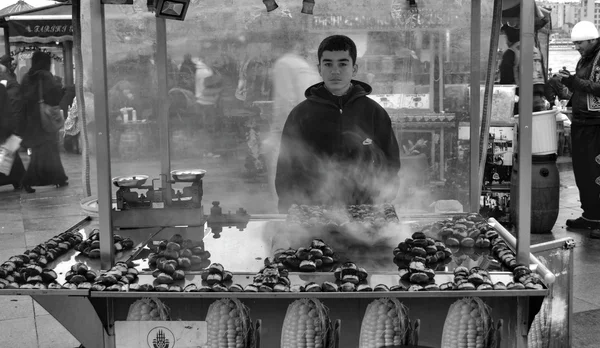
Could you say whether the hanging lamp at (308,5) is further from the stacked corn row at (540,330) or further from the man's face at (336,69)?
the stacked corn row at (540,330)

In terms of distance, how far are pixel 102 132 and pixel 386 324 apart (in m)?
1.55

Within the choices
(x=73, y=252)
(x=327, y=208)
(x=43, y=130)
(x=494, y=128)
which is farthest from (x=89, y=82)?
(x=43, y=130)

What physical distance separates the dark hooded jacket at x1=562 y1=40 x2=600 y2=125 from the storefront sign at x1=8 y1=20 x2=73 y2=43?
867 cm

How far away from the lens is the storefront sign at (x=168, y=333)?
11.0ft

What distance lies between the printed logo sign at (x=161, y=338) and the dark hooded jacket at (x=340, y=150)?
2.02m

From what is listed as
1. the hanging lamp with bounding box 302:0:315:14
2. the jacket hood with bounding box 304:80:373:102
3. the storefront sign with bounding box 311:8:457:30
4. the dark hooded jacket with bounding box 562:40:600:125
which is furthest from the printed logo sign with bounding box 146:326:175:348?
the dark hooded jacket with bounding box 562:40:600:125

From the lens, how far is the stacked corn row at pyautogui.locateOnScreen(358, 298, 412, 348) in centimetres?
333

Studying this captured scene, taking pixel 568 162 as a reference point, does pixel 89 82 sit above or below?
above

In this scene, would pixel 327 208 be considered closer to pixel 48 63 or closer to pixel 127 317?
pixel 127 317

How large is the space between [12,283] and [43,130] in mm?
8942

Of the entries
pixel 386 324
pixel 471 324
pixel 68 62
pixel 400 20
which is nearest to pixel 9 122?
pixel 68 62

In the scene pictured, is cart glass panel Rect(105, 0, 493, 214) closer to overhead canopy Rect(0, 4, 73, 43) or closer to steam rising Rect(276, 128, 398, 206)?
steam rising Rect(276, 128, 398, 206)

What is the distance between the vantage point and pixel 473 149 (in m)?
4.96

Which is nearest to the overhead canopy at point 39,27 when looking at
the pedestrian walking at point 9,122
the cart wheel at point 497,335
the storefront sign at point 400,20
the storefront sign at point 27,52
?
the pedestrian walking at point 9,122
